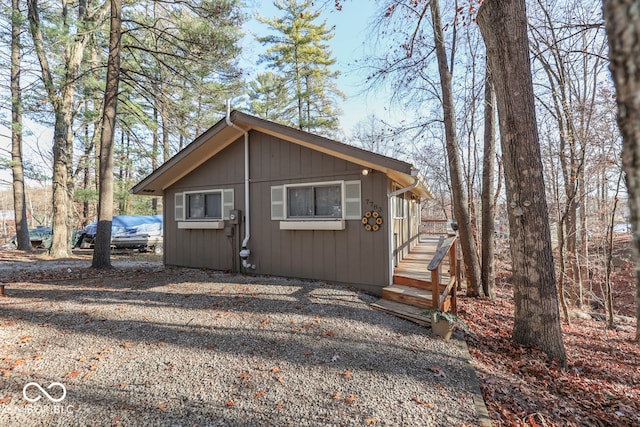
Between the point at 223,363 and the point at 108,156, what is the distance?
6.99m

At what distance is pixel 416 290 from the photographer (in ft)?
16.0

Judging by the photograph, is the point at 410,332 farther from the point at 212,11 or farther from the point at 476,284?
the point at 212,11

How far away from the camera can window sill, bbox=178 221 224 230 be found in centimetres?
715

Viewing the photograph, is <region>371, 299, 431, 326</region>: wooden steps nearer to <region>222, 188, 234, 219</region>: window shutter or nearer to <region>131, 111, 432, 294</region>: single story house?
<region>131, 111, 432, 294</region>: single story house

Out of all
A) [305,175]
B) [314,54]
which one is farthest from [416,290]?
[314,54]

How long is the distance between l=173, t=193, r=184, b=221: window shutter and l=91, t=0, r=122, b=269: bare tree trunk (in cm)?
147

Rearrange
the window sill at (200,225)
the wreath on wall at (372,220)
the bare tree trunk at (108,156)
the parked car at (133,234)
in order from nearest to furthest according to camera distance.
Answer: the wreath on wall at (372,220) → the window sill at (200,225) → the bare tree trunk at (108,156) → the parked car at (133,234)

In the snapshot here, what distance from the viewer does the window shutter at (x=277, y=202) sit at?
252 inches

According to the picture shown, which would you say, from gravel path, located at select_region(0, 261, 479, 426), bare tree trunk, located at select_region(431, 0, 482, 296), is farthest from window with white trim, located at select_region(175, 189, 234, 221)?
bare tree trunk, located at select_region(431, 0, 482, 296)

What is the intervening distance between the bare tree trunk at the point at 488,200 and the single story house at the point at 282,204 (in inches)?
60.0

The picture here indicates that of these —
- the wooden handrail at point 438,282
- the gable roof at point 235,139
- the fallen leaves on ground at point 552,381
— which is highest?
the gable roof at point 235,139

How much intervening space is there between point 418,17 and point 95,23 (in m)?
8.58

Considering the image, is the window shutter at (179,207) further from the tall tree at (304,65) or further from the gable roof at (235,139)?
the tall tree at (304,65)

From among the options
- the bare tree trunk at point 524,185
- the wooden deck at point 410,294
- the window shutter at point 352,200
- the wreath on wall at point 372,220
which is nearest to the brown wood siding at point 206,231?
the window shutter at point 352,200
